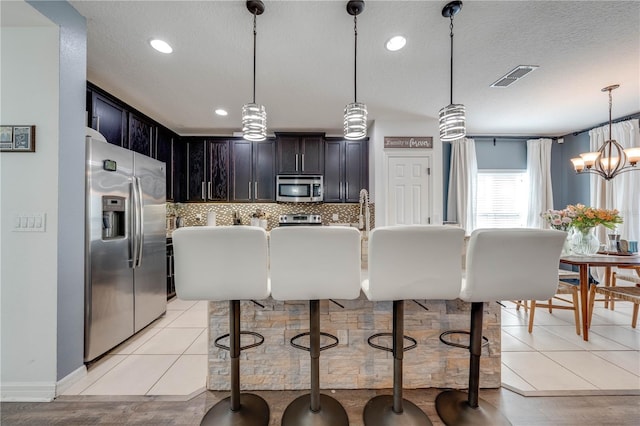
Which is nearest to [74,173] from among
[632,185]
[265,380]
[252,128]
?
[252,128]

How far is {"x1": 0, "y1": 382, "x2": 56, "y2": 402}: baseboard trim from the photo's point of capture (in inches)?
68.1

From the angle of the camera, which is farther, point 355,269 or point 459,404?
point 459,404

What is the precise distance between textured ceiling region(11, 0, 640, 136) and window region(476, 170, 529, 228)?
1.29 metres

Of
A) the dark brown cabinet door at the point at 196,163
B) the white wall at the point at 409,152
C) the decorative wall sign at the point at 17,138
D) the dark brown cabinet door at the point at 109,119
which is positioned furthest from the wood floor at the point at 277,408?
the dark brown cabinet door at the point at 196,163

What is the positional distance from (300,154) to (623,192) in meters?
4.81

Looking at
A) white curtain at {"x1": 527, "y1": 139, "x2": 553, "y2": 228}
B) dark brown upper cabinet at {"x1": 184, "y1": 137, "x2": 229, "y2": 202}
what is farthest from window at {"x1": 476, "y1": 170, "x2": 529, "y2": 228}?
dark brown upper cabinet at {"x1": 184, "y1": 137, "x2": 229, "y2": 202}

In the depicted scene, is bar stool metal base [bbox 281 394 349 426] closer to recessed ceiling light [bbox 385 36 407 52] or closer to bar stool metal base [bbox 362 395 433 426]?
bar stool metal base [bbox 362 395 433 426]

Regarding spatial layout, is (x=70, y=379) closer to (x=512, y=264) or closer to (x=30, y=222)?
(x=30, y=222)

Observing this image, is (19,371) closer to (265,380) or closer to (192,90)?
(265,380)

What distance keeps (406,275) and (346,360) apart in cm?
90

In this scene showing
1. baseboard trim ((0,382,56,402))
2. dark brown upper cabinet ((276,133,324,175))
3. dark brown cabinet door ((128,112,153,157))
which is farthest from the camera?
dark brown upper cabinet ((276,133,324,175))

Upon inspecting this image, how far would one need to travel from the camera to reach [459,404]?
164 cm

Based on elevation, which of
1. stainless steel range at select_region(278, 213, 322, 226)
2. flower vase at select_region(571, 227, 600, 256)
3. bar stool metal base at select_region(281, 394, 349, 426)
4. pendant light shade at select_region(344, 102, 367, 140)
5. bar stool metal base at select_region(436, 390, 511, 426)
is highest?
pendant light shade at select_region(344, 102, 367, 140)

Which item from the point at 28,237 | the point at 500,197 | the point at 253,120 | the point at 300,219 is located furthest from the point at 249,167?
the point at 500,197
